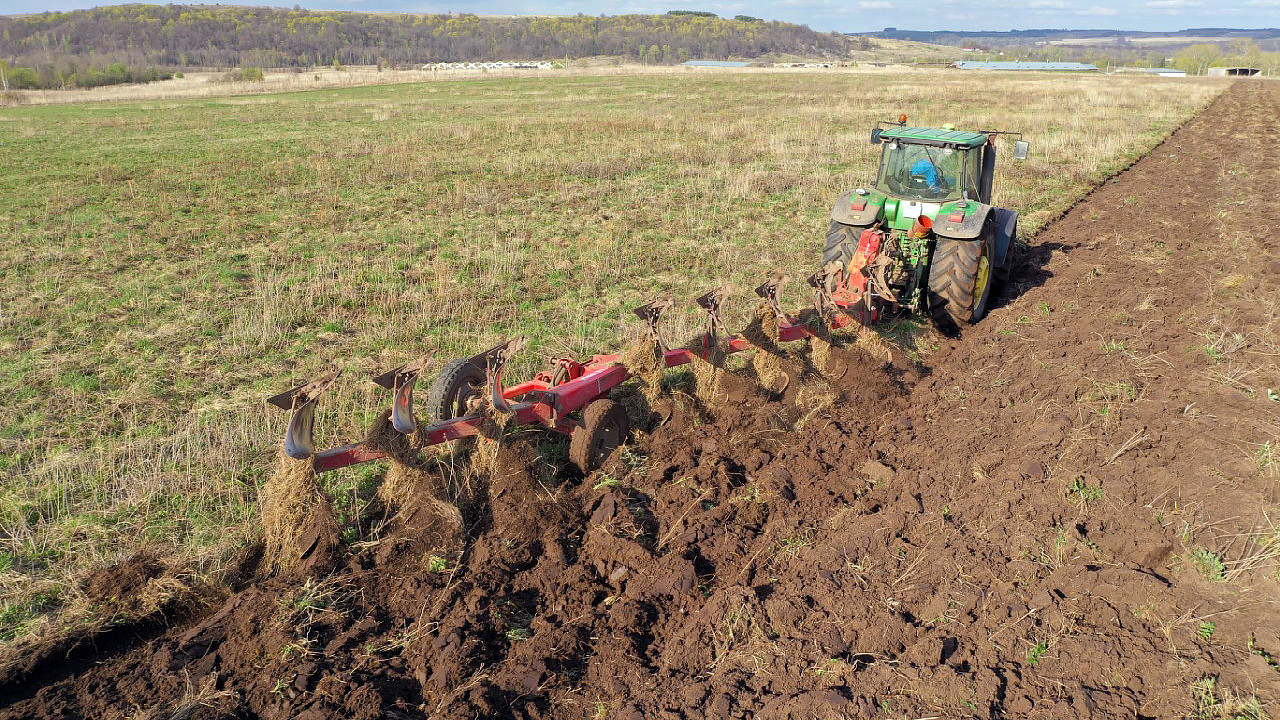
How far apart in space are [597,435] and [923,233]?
13.8 feet

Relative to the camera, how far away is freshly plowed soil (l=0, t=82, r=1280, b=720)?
353 cm

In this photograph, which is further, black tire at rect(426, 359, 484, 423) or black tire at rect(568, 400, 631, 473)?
black tire at rect(568, 400, 631, 473)

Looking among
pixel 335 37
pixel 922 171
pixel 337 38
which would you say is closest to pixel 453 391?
pixel 922 171

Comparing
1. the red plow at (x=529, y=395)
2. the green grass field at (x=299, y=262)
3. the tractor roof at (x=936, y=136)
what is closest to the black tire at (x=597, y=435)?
the red plow at (x=529, y=395)

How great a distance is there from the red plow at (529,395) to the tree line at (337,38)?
12547 centimetres

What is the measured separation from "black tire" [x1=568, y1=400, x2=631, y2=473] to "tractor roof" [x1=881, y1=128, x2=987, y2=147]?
187 inches

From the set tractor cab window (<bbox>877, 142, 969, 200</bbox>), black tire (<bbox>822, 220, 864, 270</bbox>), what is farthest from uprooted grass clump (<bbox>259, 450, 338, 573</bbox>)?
tractor cab window (<bbox>877, 142, 969, 200</bbox>)

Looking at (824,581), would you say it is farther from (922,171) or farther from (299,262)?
(299,262)

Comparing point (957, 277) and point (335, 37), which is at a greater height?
point (335, 37)

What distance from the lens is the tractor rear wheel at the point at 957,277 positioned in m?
7.67

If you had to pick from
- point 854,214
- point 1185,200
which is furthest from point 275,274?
point 1185,200

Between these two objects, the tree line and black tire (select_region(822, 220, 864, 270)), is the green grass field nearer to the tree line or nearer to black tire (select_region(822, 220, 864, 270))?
black tire (select_region(822, 220, 864, 270))

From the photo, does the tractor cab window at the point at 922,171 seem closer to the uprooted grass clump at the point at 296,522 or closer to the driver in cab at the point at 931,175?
the driver in cab at the point at 931,175

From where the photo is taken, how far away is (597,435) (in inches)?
224
